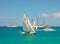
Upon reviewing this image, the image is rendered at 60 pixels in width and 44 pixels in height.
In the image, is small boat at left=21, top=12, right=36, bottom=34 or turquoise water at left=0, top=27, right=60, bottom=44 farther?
small boat at left=21, top=12, right=36, bottom=34

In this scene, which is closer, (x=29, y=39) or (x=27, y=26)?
(x=29, y=39)

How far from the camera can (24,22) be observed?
222 ft

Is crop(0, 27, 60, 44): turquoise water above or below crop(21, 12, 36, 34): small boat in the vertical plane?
below

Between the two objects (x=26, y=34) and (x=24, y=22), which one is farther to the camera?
(x=26, y=34)

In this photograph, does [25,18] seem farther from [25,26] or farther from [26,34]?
[26,34]

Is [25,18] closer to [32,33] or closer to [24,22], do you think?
[24,22]

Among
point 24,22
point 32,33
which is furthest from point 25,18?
point 32,33

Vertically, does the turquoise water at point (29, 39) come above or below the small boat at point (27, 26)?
below

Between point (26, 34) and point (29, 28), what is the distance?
4.80 m

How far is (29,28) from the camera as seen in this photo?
69.9m

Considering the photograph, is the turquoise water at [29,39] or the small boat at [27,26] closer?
the turquoise water at [29,39]

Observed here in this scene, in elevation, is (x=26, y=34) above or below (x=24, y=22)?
below

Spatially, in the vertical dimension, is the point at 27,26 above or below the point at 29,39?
above

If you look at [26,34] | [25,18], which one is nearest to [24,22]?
[25,18]
